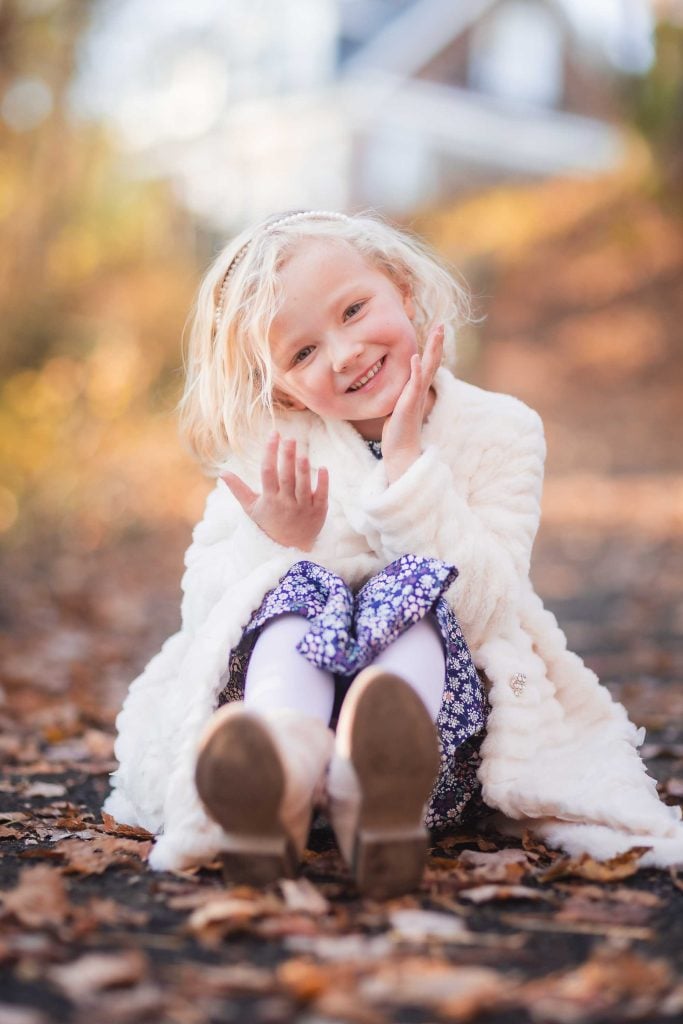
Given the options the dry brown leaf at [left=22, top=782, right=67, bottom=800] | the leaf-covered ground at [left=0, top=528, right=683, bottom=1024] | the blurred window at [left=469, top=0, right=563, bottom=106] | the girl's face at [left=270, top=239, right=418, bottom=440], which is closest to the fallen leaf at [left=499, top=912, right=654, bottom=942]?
the leaf-covered ground at [left=0, top=528, right=683, bottom=1024]

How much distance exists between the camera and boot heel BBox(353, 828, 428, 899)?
1828 mm

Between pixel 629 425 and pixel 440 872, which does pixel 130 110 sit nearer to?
pixel 629 425

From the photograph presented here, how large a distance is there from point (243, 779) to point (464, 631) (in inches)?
28.8

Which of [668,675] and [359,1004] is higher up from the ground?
[668,675]

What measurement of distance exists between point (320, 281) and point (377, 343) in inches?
7.0

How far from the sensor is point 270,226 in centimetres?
254

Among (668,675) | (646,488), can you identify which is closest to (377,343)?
(668,675)

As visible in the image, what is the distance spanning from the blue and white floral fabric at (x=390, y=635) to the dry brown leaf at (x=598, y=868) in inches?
11.6

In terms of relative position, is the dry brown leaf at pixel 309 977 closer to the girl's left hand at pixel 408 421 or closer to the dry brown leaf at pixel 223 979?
the dry brown leaf at pixel 223 979

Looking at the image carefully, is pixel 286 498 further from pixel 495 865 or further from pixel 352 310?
pixel 495 865

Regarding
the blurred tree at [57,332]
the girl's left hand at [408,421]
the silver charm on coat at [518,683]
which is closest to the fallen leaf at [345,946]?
the silver charm on coat at [518,683]

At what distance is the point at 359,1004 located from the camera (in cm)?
151

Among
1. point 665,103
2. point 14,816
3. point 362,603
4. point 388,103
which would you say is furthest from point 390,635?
point 388,103

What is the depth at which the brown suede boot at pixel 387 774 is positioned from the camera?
71.2 inches
